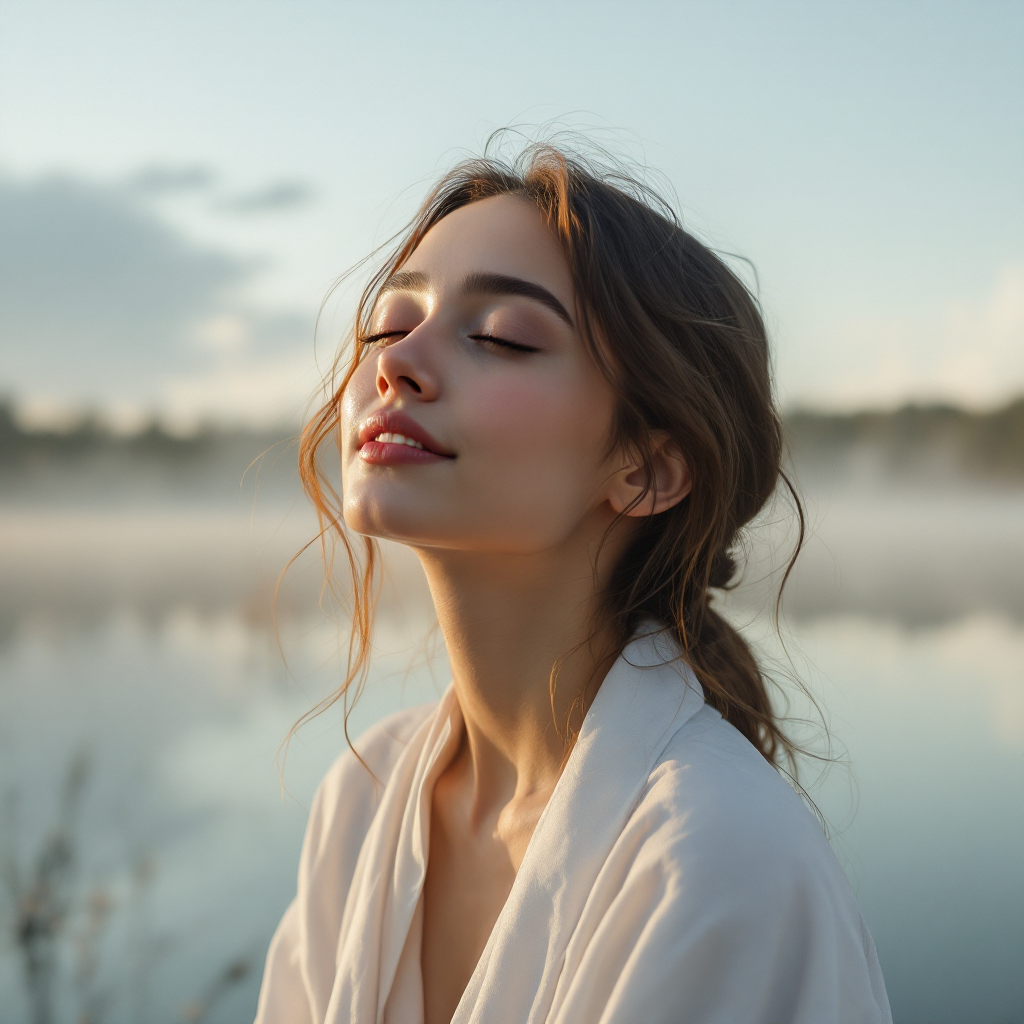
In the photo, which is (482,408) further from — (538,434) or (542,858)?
(542,858)

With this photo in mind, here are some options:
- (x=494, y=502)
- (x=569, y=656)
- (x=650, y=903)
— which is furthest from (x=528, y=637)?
(x=650, y=903)

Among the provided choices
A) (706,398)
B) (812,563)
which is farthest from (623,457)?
(812,563)

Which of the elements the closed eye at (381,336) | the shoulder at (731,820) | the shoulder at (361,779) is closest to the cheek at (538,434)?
the closed eye at (381,336)

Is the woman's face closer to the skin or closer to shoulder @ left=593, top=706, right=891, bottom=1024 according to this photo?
the skin

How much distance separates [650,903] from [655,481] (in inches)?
14.4

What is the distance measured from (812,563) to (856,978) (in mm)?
902

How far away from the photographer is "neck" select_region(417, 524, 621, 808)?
848 millimetres

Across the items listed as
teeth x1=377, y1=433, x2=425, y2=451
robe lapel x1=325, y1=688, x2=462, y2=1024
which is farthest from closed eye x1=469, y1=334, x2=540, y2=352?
robe lapel x1=325, y1=688, x2=462, y2=1024

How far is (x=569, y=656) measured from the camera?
34.2 inches

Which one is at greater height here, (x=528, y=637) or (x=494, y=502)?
(x=494, y=502)

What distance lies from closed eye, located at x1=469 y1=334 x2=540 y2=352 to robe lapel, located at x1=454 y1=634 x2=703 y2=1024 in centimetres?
31

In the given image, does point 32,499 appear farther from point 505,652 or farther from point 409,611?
point 505,652

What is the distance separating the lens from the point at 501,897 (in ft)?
2.84

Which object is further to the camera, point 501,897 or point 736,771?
point 501,897
